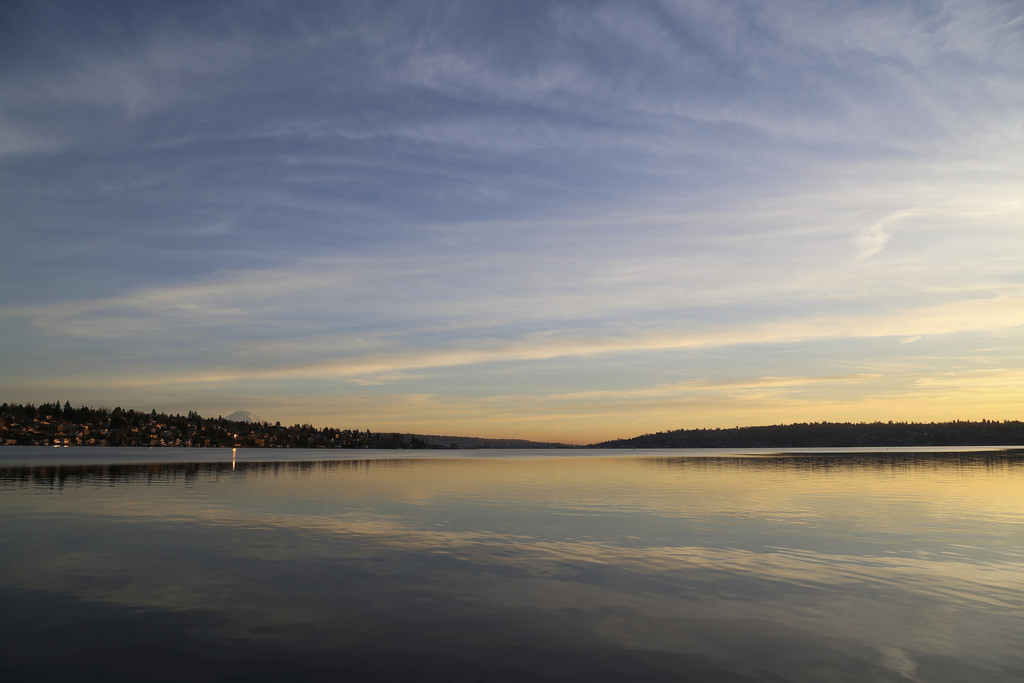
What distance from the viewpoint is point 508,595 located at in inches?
670

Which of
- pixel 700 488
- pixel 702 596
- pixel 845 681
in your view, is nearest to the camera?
pixel 845 681

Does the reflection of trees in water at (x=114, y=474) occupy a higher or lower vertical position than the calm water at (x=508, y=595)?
lower

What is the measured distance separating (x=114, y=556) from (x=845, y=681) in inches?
888

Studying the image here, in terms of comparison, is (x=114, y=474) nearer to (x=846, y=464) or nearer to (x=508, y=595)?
(x=508, y=595)

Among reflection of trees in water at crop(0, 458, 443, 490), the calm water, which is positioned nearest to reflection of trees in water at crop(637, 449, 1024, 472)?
reflection of trees in water at crop(0, 458, 443, 490)

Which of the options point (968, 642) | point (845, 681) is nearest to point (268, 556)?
point (845, 681)

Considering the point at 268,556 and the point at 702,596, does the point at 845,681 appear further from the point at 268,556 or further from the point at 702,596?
the point at 268,556

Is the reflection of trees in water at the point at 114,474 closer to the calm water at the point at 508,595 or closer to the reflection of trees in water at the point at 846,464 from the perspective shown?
the calm water at the point at 508,595

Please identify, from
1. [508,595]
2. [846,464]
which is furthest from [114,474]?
[846,464]

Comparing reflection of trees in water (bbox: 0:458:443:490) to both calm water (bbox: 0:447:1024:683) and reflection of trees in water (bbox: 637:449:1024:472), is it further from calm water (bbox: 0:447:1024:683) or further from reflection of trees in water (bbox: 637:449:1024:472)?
reflection of trees in water (bbox: 637:449:1024:472)

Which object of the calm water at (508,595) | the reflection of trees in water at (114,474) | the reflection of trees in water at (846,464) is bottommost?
the reflection of trees in water at (846,464)

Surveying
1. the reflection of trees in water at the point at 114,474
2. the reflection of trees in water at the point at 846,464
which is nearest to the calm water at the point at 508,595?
the reflection of trees in water at the point at 114,474

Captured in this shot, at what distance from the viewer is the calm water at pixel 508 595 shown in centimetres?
1197

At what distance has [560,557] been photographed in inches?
872
